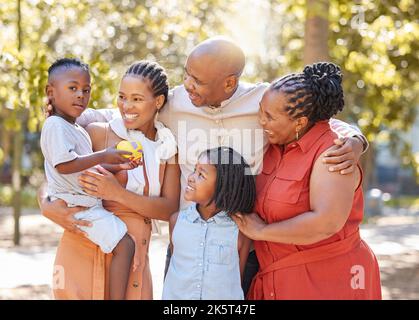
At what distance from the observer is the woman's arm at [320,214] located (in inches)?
121

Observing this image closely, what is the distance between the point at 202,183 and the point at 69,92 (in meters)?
0.79

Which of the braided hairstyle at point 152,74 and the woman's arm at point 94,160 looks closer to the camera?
the woman's arm at point 94,160

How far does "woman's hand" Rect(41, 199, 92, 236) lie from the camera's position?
11.0ft

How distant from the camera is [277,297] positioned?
328cm

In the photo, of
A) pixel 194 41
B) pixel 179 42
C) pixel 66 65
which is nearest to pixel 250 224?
pixel 66 65

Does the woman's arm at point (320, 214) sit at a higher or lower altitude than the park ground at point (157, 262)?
higher

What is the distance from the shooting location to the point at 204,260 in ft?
10.9

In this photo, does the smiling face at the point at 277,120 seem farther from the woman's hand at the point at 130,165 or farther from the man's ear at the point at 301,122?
the woman's hand at the point at 130,165

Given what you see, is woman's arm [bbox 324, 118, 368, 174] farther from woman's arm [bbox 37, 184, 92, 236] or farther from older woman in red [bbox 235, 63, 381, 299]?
woman's arm [bbox 37, 184, 92, 236]

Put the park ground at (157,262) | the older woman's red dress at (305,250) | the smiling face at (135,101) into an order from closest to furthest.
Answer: the older woman's red dress at (305,250) < the smiling face at (135,101) < the park ground at (157,262)

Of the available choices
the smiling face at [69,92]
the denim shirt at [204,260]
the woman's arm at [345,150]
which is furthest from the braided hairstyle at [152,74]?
the woman's arm at [345,150]

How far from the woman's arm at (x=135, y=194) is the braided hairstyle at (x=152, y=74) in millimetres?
384

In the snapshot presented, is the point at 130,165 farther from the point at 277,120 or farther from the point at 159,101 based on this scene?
the point at 277,120

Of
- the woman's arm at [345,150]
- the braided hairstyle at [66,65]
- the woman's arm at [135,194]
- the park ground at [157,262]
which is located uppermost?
the braided hairstyle at [66,65]
